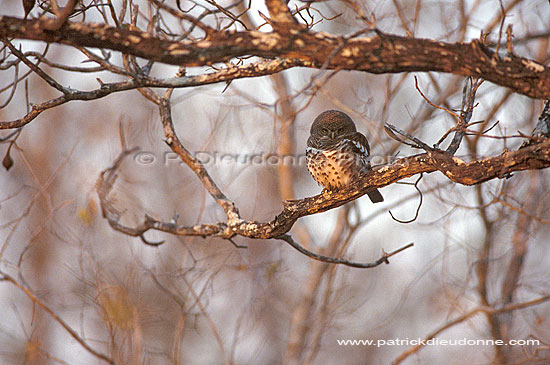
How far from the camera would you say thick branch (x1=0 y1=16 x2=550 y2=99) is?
242 centimetres

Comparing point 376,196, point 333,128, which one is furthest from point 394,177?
point 333,128

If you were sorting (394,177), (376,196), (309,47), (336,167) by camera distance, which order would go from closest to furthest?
(309,47)
(394,177)
(336,167)
(376,196)

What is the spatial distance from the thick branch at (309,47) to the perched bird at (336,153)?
2487 millimetres

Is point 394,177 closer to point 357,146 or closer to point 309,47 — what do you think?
point 309,47

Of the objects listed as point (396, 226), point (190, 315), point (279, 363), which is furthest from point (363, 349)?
point (190, 315)

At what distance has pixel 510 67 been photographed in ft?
8.12

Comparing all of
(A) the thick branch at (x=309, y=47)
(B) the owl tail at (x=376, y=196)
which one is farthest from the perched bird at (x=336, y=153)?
(A) the thick branch at (x=309, y=47)

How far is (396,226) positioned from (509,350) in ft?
7.47

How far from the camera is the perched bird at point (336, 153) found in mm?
4973

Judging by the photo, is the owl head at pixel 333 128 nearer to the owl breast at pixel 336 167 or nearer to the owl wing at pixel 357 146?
the owl wing at pixel 357 146

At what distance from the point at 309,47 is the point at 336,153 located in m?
2.63

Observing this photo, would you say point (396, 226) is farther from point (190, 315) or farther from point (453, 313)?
point (190, 315)

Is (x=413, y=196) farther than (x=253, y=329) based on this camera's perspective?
Yes

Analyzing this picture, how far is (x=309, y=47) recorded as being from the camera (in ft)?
8.04
